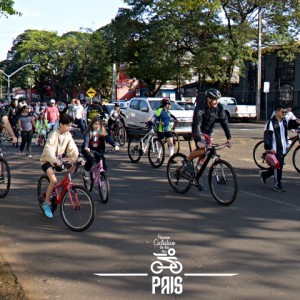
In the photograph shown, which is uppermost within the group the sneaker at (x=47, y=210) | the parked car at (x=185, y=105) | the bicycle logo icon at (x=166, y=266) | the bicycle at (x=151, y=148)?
the parked car at (x=185, y=105)

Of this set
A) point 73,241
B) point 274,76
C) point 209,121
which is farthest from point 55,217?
point 274,76

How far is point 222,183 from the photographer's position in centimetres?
764

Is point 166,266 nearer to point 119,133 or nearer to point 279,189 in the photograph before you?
point 279,189

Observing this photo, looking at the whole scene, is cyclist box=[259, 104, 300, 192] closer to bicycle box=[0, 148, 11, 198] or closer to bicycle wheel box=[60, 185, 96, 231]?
bicycle wheel box=[60, 185, 96, 231]

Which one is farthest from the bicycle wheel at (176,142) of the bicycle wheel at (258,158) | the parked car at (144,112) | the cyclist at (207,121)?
the cyclist at (207,121)

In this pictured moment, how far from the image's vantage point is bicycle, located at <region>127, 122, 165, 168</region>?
38.7 feet

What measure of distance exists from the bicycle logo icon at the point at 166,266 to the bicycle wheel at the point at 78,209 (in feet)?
3.96

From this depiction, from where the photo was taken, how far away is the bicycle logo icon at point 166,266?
15.7 ft

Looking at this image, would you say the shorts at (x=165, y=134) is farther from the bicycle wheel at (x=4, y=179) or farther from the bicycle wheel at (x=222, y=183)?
the bicycle wheel at (x=4, y=179)

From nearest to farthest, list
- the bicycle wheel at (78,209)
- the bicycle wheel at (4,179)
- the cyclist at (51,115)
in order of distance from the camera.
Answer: the bicycle wheel at (78,209), the bicycle wheel at (4,179), the cyclist at (51,115)

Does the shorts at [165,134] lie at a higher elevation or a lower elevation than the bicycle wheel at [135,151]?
higher

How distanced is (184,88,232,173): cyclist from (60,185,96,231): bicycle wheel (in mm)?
2402

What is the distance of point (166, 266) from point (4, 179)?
458 cm

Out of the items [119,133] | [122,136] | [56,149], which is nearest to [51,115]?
[119,133]
